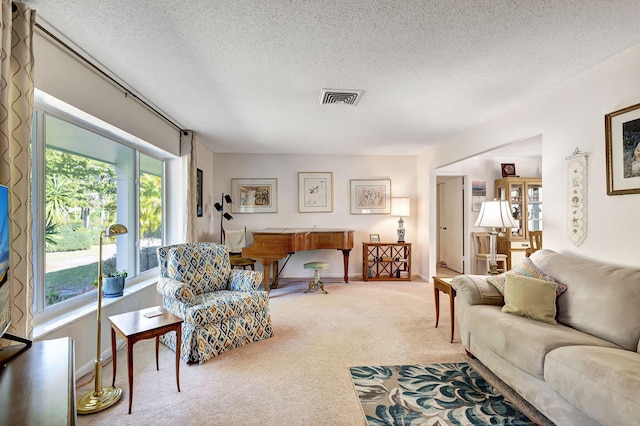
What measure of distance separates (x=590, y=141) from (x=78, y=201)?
4160mm

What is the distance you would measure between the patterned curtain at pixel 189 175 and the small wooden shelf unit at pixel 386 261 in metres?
2.93

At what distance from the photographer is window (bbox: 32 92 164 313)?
6.99 feet

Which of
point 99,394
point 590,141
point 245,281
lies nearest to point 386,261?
point 245,281

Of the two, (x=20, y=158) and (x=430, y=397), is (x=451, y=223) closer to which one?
(x=430, y=397)

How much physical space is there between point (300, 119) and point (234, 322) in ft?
7.78

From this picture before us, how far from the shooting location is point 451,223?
255 inches

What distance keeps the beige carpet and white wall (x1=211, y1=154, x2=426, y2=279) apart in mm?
1861

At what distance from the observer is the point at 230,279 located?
322cm

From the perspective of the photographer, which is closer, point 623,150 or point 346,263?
point 623,150

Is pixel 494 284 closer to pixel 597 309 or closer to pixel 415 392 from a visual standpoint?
pixel 597 309

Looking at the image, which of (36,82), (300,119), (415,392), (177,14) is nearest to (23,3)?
(36,82)

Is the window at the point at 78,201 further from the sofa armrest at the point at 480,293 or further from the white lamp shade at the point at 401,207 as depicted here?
the white lamp shade at the point at 401,207

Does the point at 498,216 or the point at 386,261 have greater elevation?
the point at 498,216

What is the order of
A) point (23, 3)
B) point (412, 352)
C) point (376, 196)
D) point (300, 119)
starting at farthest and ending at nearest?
point (376, 196), point (300, 119), point (412, 352), point (23, 3)
